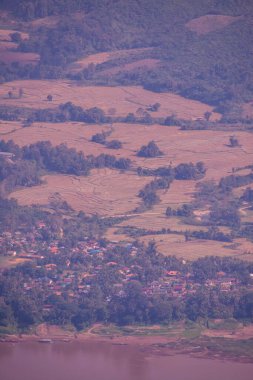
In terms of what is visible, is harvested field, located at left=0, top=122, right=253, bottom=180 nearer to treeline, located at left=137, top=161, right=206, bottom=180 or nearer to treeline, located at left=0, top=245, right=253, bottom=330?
treeline, located at left=137, top=161, right=206, bottom=180

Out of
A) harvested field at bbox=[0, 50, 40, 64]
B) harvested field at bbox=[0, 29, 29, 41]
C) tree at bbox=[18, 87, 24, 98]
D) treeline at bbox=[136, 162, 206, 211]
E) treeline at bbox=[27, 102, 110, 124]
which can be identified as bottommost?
treeline at bbox=[136, 162, 206, 211]

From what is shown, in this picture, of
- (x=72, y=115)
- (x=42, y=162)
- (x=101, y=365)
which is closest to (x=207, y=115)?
(x=72, y=115)

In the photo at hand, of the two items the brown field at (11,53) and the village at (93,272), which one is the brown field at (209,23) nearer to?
the brown field at (11,53)

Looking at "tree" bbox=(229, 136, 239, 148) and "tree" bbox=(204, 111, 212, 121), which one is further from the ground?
"tree" bbox=(204, 111, 212, 121)

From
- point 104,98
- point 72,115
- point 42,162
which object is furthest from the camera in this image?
point 104,98

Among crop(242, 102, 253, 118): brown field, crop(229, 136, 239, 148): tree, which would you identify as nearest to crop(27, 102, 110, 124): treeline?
crop(229, 136, 239, 148): tree

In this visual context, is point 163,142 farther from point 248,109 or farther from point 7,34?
point 7,34
